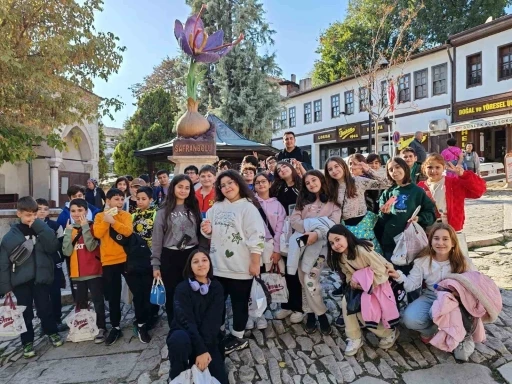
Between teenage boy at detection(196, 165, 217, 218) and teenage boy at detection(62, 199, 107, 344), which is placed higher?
teenage boy at detection(196, 165, 217, 218)

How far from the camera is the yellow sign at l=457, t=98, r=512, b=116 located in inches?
677

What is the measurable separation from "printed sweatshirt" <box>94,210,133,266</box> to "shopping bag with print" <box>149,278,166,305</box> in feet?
2.17

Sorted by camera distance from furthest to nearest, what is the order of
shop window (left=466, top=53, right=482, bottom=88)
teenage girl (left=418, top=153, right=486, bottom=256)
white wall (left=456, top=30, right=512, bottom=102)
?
shop window (left=466, top=53, right=482, bottom=88) < white wall (left=456, top=30, right=512, bottom=102) < teenage girl (left=418, top=153, right=486, bottom=256)

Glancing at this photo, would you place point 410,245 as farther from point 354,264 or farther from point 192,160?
point 192,160

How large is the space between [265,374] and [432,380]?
1.34 m

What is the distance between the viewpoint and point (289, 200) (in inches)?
169

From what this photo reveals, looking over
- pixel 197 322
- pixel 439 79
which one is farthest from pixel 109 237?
pixel 439 79

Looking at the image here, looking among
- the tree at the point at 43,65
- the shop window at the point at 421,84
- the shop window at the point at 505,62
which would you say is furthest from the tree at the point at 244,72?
the tree at the point at 43,65

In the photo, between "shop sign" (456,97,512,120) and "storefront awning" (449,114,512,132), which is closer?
"storefront awning" (449,114,512,132)

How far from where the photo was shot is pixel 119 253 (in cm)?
403

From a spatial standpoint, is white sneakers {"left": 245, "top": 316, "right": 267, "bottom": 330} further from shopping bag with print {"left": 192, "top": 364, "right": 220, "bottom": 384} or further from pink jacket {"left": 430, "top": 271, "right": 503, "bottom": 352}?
pink jacket {"left": 430, "top": 271, "right": 503, "bottom": 352}

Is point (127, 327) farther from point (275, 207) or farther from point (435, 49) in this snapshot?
point (435, 49)

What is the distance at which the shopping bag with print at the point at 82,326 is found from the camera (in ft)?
13.4

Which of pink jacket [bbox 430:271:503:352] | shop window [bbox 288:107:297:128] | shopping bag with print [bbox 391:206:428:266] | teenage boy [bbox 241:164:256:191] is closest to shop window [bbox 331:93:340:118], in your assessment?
shop window [bbox 288:107:297:128]
